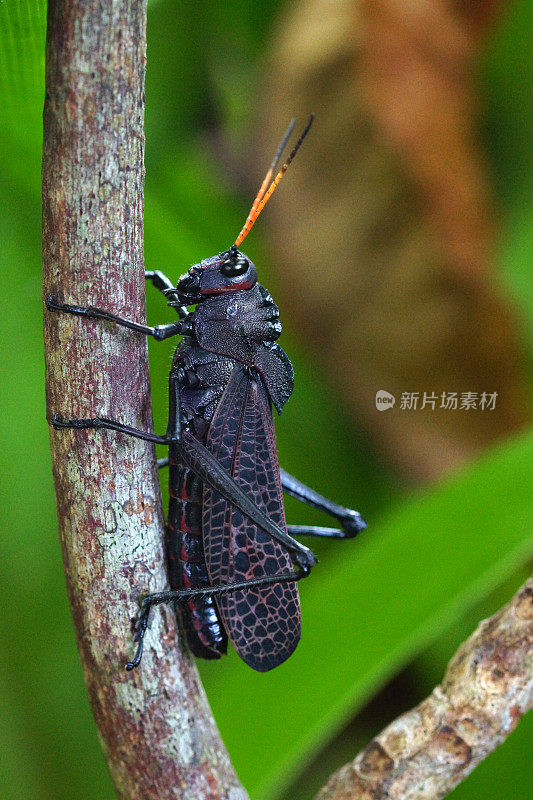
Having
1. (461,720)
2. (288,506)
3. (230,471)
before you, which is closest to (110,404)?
(230,471)

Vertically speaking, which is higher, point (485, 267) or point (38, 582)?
point (485, 267)

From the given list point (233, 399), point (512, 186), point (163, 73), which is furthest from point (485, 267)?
point (233, 399)

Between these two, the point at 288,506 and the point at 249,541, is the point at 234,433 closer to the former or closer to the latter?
the point at 249,541

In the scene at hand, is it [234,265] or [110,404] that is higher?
[234,265]

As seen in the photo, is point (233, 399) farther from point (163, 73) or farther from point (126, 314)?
point (163, 73)

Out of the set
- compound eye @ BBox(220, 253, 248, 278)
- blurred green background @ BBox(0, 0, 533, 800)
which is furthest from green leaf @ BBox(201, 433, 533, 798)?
compound eye @ BBox(220, 253, 248, 278)
